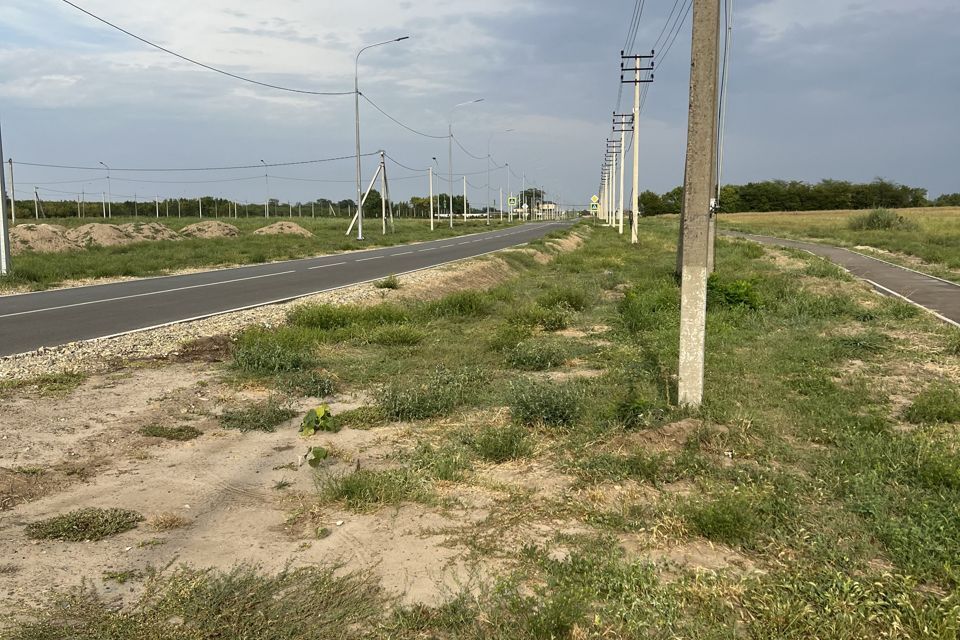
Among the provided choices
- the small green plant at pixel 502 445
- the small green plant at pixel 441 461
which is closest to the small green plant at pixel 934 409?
the small green plant at pixel 502 445

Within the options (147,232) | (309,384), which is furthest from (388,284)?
(147,232)

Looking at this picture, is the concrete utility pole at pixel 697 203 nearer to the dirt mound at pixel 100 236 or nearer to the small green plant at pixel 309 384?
the small green plant at pixel 309 384

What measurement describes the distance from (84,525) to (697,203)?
5337 millimetres

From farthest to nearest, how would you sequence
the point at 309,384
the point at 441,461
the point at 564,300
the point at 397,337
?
the point at 564,300, the point at 397,337, the point at 309,384, the point at 441,461

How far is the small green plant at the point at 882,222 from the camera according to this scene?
48.3m

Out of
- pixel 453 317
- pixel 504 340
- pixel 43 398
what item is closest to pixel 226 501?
pixel 43 398

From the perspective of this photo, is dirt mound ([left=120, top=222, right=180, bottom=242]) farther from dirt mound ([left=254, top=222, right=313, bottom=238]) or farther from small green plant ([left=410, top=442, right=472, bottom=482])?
small green plant ([left=410, top=442, right=472, bottom=482])

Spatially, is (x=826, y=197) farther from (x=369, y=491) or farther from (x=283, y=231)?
(x=369, y=491)

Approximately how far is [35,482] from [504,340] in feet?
19.4

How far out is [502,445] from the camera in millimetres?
5332

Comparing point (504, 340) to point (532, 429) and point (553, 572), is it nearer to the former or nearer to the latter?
point (532, 429)

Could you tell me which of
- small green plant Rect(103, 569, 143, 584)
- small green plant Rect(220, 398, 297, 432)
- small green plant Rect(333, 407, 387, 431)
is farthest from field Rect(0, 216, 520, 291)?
small green plant Rect(103, 569, 143, 584)

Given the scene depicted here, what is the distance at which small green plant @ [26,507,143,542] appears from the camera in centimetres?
399

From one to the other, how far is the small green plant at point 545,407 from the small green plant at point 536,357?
200 cm
